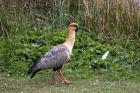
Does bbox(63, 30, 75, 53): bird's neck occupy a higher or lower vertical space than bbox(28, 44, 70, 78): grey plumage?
higher

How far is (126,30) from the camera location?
13141mm

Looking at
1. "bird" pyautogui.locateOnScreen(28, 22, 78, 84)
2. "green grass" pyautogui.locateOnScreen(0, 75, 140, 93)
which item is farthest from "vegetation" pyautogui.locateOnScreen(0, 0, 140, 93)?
"bird" pyautogui.locateOnScreen(28, 22, 78, 84)

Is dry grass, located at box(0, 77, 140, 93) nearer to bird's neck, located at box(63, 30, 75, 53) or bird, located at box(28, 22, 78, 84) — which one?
bird, located at box(28, 22, 78, 84)

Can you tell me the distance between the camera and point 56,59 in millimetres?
9984

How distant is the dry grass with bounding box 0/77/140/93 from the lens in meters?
9.15

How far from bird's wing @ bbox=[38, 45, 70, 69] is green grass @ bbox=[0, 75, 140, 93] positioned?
0.35m

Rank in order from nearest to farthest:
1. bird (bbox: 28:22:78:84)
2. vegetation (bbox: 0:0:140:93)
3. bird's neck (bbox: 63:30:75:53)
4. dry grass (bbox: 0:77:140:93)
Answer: dry grass (bbox: 0:77:140:93) → bird (bbox: 28:22:78:84) → bird's neck (bbox: 63:30:75:53) → vegetation (bbox: 0:0:140:93)

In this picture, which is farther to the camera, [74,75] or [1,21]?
[1,21]

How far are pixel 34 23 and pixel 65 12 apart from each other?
849mm

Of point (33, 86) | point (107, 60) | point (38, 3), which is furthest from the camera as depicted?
point (38, 3)

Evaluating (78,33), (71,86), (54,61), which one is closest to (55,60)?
(54,61)

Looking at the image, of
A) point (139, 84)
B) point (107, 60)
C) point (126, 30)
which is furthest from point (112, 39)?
point (139, 84)

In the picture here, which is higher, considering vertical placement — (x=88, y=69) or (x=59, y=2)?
(x=59, y=2)

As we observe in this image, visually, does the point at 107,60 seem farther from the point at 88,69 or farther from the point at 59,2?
the point at 59,2
